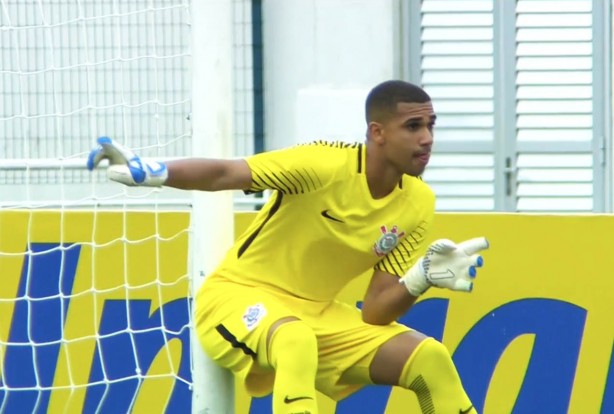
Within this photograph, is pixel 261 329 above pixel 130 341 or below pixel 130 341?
above

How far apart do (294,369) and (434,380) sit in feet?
1.72

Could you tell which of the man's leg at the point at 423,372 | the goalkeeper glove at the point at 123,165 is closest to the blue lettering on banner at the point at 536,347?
the man's leg at the point at 423,372

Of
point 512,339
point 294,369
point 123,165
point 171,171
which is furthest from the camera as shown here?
point 512,339

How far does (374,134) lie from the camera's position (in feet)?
17.0

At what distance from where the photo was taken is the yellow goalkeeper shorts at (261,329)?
5137 mm

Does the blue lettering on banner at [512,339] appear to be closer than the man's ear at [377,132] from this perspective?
No

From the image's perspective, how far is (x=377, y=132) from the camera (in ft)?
17.0

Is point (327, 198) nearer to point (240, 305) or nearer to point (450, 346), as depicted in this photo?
point (240, 305)

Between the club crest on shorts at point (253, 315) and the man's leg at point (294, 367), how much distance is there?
120 millimetres

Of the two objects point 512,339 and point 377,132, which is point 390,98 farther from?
point 512,339

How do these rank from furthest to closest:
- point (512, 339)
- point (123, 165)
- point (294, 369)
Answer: point (512, 339), point (294, 369), point (123, 165)

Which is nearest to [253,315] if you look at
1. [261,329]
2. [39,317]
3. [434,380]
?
[261,329]

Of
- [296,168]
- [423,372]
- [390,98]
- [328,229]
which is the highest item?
[390,98]

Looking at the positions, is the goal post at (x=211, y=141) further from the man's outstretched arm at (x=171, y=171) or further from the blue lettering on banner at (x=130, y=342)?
the blue lettering on banner at (x=130, y=342)
